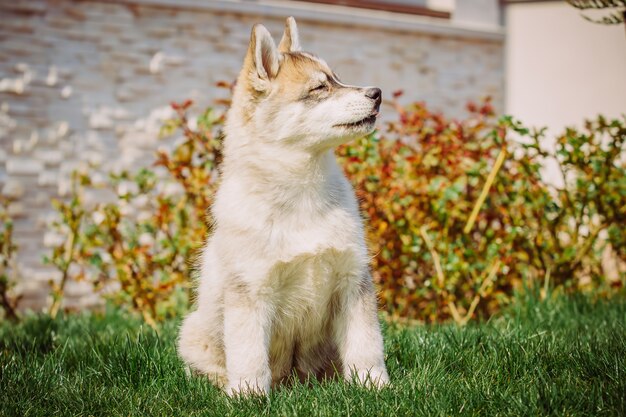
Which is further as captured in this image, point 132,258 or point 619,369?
point 132,258

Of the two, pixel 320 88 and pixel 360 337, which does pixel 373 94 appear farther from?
pixel 360 337

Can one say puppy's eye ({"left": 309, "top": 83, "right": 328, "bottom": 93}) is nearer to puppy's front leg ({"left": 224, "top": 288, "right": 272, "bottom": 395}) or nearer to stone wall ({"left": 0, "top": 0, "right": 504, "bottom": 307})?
puppy's front leg ({"left": 224, "top": 288, "right": 272, "bottom": 395})

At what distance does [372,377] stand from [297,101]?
1.24 metres

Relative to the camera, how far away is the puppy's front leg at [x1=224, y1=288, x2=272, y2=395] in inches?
108

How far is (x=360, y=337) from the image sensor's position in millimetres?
2877

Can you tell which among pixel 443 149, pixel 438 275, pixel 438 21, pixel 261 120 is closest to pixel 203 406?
pixel 261 120

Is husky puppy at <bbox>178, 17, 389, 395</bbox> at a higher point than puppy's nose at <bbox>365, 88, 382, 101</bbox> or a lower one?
lower

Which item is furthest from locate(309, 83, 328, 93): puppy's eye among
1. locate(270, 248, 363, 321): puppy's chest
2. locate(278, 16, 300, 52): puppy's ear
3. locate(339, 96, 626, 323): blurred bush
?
locate(339, 96, 626, 323): blurred bush

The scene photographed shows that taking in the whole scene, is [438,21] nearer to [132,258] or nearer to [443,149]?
[443,149]

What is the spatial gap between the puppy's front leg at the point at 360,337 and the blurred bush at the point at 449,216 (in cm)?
185

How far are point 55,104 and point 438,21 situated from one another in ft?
14.9

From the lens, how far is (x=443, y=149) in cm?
499

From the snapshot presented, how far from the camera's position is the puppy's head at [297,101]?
2924mm

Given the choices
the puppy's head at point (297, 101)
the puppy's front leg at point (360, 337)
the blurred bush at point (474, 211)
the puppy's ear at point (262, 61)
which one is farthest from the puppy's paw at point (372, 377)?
the blurred bush at point (474, 211)
